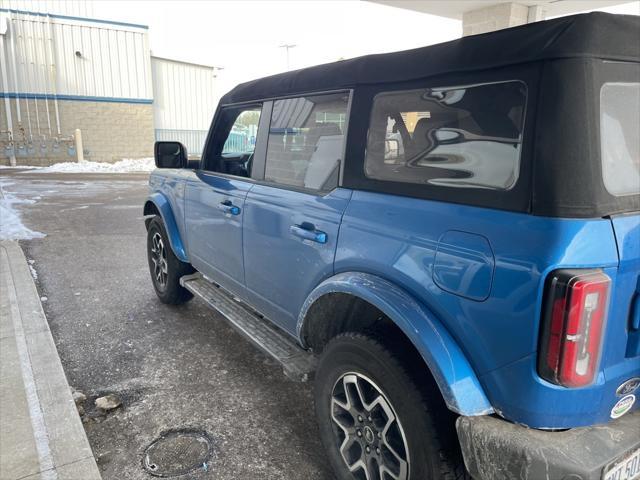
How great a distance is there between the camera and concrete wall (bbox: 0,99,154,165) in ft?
71.3

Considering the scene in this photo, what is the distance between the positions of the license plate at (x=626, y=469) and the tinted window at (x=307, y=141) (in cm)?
164

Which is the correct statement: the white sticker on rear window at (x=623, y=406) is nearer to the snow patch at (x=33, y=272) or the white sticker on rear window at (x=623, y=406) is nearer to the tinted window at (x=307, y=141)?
the tinted window at (x=307, y=141)

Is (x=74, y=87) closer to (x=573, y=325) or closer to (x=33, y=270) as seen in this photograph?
(x=33, y=270)

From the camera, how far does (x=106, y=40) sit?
22.8 meters

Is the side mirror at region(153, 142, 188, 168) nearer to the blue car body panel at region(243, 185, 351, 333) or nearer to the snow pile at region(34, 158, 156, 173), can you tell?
the blue car body panel at region(243, 185, 351, 333)

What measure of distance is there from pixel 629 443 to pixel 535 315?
601mm

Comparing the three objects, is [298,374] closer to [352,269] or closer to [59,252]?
[352,269]

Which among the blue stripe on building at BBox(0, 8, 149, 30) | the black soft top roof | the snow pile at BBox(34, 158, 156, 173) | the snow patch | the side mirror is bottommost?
the snow patch

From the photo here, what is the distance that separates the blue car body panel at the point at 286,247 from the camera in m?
2.48

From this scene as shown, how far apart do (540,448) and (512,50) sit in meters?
1.35

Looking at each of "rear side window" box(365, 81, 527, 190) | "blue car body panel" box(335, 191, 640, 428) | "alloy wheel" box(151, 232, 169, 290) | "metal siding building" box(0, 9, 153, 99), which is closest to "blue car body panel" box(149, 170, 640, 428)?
"blue car body panel" box(335, 191, 640, 428)

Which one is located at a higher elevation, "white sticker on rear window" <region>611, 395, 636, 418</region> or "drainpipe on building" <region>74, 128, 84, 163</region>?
"drainpipe on building" <region>74, 128, 84, 163</region>

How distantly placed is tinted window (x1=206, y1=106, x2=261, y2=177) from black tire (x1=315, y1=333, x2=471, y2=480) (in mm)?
1781

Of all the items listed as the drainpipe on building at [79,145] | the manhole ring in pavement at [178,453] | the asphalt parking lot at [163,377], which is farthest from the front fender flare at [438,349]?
the drainpipe on building at [79,145]
